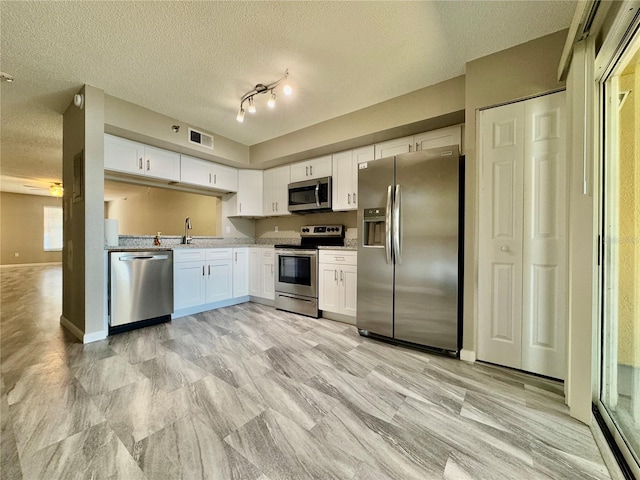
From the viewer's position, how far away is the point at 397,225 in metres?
2.48

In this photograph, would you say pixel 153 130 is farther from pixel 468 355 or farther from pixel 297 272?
pixel 468 355

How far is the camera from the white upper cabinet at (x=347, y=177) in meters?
3.40

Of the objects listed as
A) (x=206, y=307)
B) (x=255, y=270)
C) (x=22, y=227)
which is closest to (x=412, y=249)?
(x=255, y=270)

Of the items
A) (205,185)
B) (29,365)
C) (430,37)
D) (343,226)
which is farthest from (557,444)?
(205,185)

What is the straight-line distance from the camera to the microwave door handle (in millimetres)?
2482

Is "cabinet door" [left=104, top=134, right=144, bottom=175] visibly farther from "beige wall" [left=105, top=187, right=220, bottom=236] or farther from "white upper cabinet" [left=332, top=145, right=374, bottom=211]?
"white upper cabinet" [left=332, top=145, right=374, bottom=211]

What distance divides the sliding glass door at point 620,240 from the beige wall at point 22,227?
1360 centimetres

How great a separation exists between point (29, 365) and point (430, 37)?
4.10 m

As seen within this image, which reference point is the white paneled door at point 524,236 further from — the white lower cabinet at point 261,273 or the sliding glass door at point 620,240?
the white lower cabinet at point 261,273

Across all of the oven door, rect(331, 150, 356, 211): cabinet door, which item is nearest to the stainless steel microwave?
rect(331, 150, 356, 211): cabinet door

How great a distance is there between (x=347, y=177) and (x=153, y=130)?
2.46 m

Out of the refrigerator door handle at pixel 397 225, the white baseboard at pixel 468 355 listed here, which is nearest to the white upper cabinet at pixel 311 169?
the refrigerator door handle at pixel 397 225

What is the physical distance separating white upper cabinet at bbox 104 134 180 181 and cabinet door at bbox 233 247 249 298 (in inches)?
55.0

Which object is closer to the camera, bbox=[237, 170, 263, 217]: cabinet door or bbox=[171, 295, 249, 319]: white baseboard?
bbox=[171, 295, 249, 319]: white baseboard
